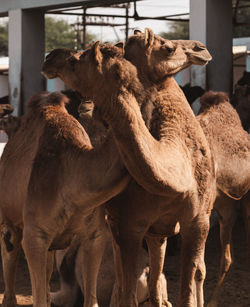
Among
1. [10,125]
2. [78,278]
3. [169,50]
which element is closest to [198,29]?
[10,125]

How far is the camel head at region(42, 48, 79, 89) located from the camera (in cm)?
289

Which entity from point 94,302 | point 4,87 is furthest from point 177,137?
point 4,87

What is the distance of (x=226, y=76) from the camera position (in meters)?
8.42

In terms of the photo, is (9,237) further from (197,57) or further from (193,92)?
(193,92)

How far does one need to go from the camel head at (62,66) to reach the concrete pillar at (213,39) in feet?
17.5

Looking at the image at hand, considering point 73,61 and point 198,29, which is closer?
point 73,61

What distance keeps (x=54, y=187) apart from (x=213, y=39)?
5083mm

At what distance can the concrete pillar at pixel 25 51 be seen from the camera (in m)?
10.1

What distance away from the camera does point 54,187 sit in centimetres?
368

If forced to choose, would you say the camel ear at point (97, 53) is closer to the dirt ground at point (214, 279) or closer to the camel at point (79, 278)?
the camel at point (79, 278)

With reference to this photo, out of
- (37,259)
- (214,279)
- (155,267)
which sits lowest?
(214,279)

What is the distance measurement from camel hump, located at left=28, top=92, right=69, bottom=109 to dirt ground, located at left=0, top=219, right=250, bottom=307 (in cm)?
263

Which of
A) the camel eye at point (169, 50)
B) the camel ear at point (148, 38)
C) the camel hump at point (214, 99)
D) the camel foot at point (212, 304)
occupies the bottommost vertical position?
the camel foot at point (212, 304)

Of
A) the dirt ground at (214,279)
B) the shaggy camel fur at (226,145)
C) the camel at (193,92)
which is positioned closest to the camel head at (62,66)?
the shaggy camel fur at (226,145)
